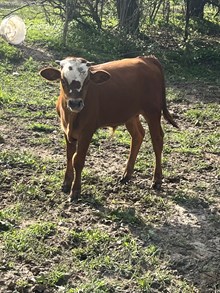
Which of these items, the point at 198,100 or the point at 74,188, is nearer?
the point at 74,188

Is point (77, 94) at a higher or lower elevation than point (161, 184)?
higher

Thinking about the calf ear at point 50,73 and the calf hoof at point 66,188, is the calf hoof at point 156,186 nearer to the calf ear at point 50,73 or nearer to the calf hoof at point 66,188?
the calf hoof at point 66,188

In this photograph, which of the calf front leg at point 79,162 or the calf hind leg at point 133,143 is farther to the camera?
the calf hind leg at point 133,143

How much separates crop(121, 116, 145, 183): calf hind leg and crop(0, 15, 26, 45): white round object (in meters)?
6.60

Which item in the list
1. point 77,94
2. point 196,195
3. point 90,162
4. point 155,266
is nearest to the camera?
point 155,266

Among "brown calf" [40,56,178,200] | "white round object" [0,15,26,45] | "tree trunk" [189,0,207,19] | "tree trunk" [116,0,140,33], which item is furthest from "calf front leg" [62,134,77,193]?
"tree trunk" [189,0,207,19]

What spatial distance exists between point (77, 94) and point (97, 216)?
1.19m

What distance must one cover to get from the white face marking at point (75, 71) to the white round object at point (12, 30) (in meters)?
7.22

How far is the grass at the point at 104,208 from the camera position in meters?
4.33

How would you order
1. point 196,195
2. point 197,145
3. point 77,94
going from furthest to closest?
point 197,145 < point 196,195 < point 77,94

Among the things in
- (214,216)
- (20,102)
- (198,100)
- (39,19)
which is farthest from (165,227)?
(39,19)

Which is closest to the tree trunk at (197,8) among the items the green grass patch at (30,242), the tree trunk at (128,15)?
the tree trunk at (128,15)

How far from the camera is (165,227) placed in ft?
17.1

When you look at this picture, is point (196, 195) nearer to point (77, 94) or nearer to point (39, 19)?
point (77, 94)
